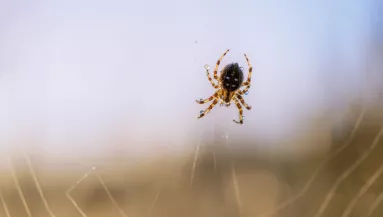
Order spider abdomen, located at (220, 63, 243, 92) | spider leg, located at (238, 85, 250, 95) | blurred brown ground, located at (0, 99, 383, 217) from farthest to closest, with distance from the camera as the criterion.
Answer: blurred brown ground, located at (0, 99, 383, 217)
spider leg, located at (238, 85, 250, 95)
spider abdomen, located at (220, 63, 243, 92)

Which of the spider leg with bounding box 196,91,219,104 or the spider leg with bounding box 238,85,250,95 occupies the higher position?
the spider leg with bounding box 238,85,250,95

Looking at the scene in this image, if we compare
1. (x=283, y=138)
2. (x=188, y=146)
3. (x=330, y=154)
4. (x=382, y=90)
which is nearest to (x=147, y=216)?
(x=188, y=146)

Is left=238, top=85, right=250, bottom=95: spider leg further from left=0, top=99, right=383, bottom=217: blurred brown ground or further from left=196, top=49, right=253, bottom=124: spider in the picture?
left=0, top=99, right=383, bottom=217: blurred brown ground

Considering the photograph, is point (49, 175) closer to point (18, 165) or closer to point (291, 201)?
point (18, 165)

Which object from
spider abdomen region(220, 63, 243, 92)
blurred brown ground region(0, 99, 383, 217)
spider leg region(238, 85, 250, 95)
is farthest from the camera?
blurred brown ground region(0, 99, 383, 217)

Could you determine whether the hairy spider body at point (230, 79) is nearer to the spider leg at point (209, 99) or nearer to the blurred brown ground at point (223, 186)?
the spider leg at point (209, 99)

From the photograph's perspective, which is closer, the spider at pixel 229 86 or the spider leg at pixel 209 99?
the spider at pixel 229 86

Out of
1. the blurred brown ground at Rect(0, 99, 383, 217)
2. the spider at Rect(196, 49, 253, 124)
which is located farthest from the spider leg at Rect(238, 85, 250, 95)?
the blurred brown ground at Rect(0, 99, 383, 217)

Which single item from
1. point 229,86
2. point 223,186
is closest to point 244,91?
point 229,86

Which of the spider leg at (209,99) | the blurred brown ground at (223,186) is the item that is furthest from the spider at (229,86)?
the blurred brown ground at (223,186)
